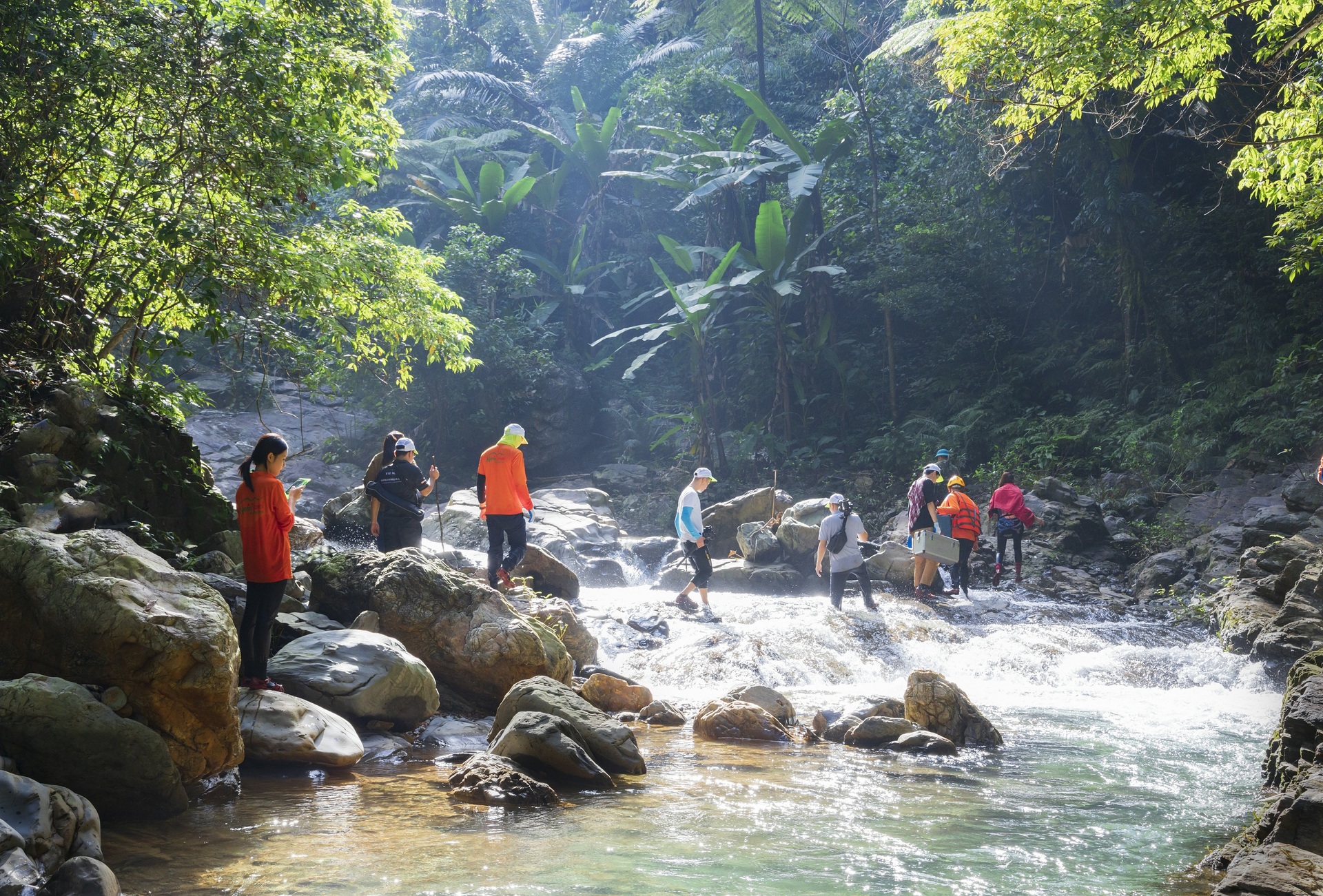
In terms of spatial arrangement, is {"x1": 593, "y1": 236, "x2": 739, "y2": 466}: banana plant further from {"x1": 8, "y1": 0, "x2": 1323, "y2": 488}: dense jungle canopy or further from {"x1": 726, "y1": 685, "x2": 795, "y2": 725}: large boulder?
{"x1": 726, "y1": 685, "x2": 795, "y2": 725}: large boulder

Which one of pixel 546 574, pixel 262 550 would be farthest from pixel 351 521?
pixel 262 550

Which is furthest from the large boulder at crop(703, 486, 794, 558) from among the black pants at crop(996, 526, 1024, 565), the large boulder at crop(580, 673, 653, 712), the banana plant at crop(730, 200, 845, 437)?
the large boulder at crop(580, 673, 653, 712)

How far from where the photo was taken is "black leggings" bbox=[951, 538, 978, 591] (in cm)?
1383

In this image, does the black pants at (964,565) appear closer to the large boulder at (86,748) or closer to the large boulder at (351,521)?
the large boulder at (351,521)

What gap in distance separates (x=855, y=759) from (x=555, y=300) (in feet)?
71.2

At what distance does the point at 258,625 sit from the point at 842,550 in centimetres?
781

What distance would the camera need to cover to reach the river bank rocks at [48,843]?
343 centimetres

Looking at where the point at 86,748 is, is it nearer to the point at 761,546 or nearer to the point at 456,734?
the point at 456,734

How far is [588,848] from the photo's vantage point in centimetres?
455

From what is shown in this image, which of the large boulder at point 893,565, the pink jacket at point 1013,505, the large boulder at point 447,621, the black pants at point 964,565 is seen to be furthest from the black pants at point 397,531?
the pink jacket at point 1013,505

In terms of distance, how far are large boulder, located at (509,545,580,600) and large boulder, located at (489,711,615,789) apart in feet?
20.8

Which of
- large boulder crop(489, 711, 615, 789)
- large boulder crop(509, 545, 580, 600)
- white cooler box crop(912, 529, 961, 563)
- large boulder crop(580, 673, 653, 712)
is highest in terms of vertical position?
white cooler box crop(912, 529, 961, 563)

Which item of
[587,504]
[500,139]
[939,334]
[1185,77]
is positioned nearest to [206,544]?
[1185,77]

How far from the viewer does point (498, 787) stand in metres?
5.29
